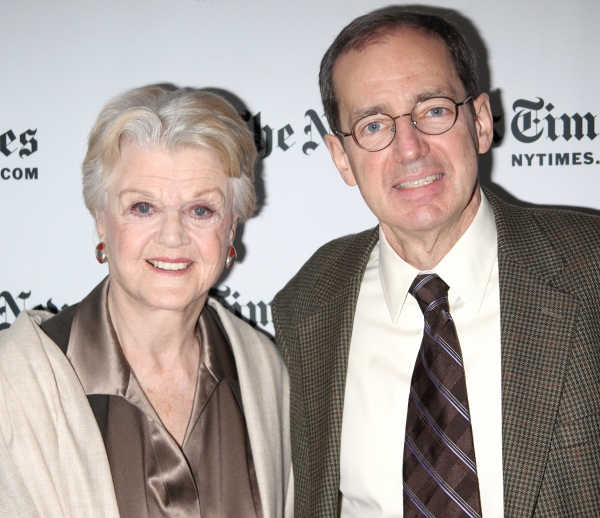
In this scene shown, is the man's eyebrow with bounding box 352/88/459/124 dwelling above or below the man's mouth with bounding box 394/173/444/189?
above

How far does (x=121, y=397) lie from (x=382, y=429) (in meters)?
0.74

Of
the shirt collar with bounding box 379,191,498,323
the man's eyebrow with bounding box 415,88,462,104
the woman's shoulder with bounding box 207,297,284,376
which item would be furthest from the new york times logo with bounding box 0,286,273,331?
the man's eyebrow with bounding box 415,88,462,104

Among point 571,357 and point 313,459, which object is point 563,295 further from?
point 313,459

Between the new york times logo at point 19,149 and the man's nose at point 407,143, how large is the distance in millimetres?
1464

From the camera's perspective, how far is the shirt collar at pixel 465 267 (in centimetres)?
177

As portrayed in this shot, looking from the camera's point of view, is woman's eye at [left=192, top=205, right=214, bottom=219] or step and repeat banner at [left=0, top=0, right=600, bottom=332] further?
step and repeat banner at [left=0, top=0, right=600, bottom=332]

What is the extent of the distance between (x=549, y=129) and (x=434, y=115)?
0.89 m

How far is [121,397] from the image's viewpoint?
1.90 metres

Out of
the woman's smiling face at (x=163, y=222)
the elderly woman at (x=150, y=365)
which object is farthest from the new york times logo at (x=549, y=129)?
the woman's smiling face at (x=163, y=222)

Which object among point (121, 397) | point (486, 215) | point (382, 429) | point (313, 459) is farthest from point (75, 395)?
point (486, 215)

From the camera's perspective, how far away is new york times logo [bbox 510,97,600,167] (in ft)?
8.12

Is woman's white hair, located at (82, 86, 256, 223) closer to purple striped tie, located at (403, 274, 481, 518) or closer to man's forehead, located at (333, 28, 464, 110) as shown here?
man's forehead, located at (333, 28, 464, 110)

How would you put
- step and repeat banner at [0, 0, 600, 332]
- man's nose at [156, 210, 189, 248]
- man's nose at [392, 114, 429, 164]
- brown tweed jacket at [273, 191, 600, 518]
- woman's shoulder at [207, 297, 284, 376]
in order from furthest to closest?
step and repeat banner at [0, 0, 600, 332], woman's shoulder at [207, 297, 284, 376], man's nose at [156, 210, 189, 248], man's nose at [392, 114, 429, 164], brown tweed jacket at [273, 191, 600, 518]

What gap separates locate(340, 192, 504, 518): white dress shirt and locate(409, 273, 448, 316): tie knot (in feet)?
0.08
